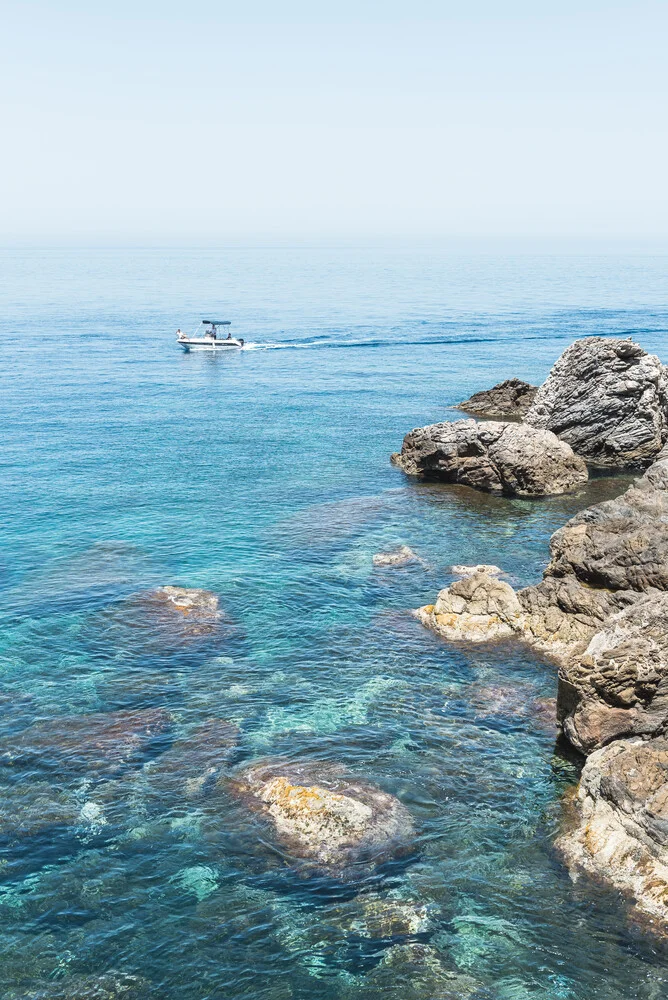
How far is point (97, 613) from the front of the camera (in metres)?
43.3

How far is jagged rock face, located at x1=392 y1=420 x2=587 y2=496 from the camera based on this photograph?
61.0 metres

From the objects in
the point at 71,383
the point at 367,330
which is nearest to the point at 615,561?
the point at 71,383

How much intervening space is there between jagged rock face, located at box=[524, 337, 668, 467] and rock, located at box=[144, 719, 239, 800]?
4391 cm

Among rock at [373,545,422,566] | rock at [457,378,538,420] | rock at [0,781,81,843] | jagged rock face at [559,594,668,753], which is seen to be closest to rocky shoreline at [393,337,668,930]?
jagged rock face at [559,594,668,753]

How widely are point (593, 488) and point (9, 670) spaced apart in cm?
4091

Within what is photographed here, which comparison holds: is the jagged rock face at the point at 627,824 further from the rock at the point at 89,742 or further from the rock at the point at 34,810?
the rock at the point at 34,810

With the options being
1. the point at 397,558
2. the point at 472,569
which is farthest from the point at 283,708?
the point at 397,558

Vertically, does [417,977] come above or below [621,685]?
below

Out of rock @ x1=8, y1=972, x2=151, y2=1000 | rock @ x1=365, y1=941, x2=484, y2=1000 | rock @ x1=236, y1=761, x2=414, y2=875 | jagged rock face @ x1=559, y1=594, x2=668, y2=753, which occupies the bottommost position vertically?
rock @ x1=8, y1=972, x2=151, y2=1000

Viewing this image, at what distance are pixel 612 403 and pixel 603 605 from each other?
32.8 metres

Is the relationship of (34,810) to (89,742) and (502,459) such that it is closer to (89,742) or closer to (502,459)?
(89,742)

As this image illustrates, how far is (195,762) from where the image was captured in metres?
31.2

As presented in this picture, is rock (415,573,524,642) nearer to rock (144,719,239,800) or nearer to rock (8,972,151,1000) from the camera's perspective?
rock (144,719,239,800)

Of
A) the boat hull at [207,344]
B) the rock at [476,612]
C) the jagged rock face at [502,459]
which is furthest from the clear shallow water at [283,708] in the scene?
the boat hull at [207,344]
